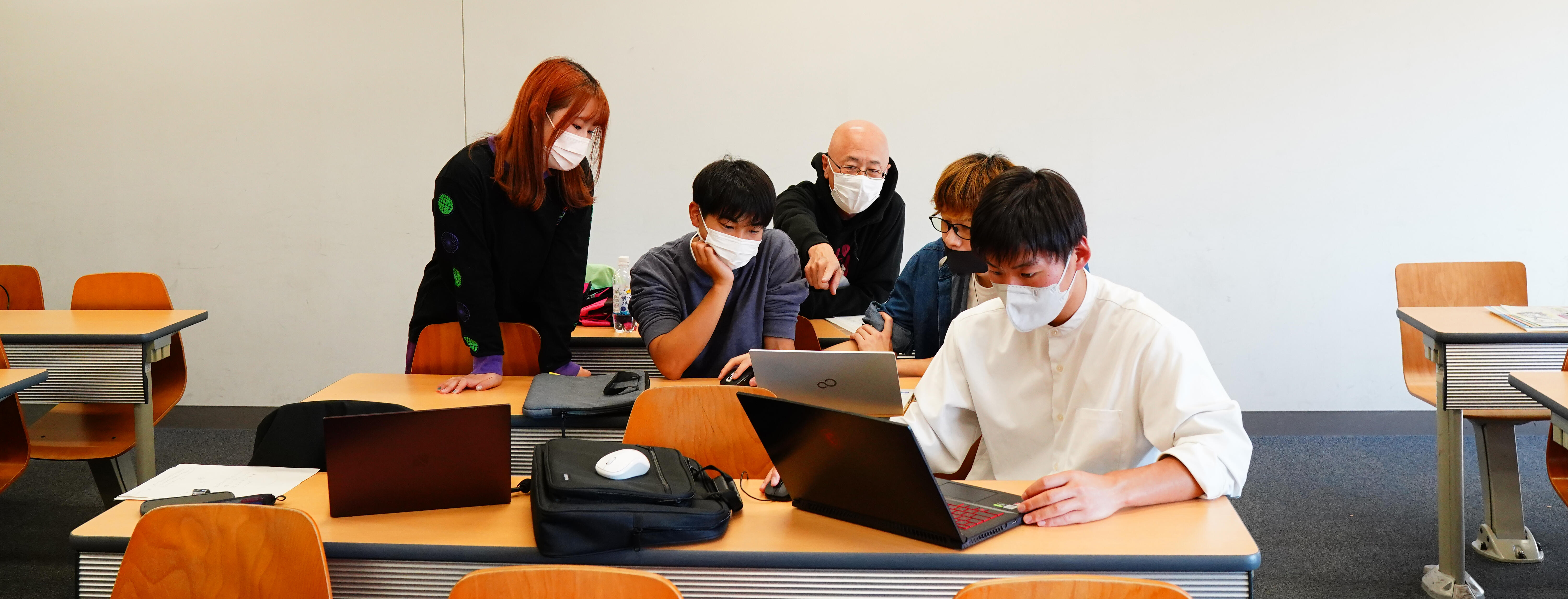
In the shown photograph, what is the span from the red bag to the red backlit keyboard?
236cm

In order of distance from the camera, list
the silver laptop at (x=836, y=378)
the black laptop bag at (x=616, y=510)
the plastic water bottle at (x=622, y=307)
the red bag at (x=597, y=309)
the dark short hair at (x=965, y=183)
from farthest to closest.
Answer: the red bag at (x=597, y=309) < the plastic water bottle at (x=622, y=307) < the dark short hair at (x=965, y=183) < the silver laptop at (x=836, y=378) < the black laptop bag at (x=616, y=510)

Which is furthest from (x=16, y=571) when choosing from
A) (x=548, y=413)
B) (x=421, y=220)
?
(x=421, y=220)

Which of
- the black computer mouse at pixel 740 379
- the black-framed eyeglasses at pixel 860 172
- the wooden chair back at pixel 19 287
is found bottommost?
the black computer mouse at pixel 740 379

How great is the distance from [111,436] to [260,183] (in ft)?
5.62

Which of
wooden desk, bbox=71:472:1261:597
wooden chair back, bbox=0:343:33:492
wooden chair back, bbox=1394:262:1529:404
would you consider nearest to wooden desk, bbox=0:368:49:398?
wooden chair back, bbox=0:343:33:492

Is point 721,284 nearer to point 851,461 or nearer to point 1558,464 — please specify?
point 851,461

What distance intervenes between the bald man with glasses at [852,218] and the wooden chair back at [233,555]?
1818 mm

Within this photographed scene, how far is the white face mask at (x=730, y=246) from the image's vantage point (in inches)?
97.4

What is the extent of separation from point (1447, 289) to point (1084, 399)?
2.37m

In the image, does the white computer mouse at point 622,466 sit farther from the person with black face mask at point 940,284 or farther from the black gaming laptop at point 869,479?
the person with black face mask at point 940,284

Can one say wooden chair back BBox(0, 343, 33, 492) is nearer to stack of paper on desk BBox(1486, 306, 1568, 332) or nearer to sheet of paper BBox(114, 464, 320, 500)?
sheet of paper BBox(114, 464, 320, 500)

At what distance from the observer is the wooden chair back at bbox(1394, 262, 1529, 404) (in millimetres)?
3297

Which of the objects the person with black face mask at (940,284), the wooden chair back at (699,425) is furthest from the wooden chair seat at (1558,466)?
the wooden chair back at (699,425)

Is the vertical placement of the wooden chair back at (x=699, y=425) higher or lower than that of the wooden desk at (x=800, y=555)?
higher
